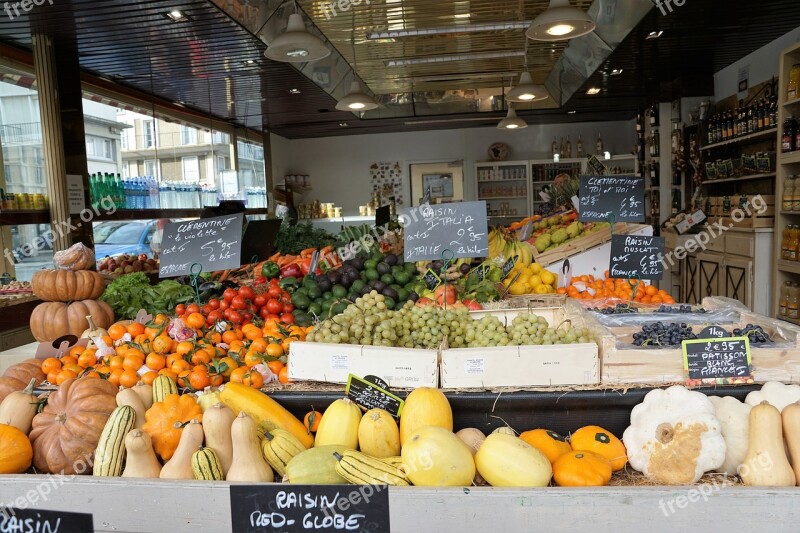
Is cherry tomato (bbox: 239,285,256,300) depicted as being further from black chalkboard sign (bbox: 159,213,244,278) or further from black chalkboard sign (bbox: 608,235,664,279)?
black chalkboard sign (bbox: 608,235,664,279)

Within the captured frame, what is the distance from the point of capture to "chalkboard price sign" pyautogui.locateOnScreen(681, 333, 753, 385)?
1862mm

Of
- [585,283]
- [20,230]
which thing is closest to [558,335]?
[585,283]

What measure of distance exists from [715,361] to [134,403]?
6.37 ft

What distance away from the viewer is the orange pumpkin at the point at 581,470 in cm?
157

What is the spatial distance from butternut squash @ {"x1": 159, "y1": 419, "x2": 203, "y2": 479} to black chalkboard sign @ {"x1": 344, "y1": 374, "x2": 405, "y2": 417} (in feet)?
1.59

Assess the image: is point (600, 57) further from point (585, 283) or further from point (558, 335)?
point (558, 335)

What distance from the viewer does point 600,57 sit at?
21.6 ft

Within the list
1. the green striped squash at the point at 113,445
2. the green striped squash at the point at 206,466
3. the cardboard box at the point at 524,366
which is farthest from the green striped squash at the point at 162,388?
the cardboard box at the point at 524,366

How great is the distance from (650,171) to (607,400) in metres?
7.51

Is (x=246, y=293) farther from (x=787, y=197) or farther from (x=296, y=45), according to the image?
(x=787, y=197)

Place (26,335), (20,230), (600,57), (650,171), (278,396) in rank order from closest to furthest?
(278,396)
(26,335)
(20,230)
(600,57)
(650,171)

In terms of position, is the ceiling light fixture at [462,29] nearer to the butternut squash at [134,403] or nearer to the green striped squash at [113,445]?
the butternut squash at [134,403]

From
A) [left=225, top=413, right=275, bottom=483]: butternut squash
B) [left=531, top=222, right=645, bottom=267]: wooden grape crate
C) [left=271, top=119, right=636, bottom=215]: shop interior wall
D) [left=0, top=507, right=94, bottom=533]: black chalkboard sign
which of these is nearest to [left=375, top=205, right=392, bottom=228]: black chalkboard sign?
[left=531, top=222, right=645, bottom=267]: wooden grape crate

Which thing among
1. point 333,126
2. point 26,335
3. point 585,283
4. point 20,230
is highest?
point 333,126
